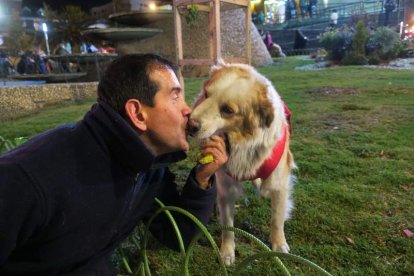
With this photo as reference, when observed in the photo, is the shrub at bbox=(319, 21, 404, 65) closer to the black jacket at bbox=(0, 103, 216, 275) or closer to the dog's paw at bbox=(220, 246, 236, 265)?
the dog's paw at bbox=(220, 246, 236, 265)

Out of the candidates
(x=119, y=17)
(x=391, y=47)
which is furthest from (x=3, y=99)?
(x=391, y=47)

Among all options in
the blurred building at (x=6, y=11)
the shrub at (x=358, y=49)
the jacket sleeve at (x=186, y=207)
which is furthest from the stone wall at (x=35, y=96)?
the shrub at (x=358, y=49)

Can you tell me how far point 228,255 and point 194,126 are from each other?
938 millimetres

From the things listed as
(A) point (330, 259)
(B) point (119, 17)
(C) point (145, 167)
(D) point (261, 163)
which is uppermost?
(B) point (119, 17)

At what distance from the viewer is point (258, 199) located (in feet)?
9.21

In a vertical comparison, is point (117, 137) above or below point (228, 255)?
above

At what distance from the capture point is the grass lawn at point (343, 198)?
6.64 feet

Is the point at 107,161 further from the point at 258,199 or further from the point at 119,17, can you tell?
the point at 119,17

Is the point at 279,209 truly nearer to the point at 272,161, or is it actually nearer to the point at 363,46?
the point at 272,161

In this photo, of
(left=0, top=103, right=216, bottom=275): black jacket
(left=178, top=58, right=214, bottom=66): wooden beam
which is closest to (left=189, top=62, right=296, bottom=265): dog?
(left=0, top=103, right=216, bottom=275): black jacket

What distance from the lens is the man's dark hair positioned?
1237 mm

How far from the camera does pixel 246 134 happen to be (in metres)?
1.92

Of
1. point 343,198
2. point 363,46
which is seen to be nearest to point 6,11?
point 363,46

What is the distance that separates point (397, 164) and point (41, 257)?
3196 millimetres
